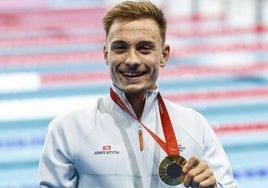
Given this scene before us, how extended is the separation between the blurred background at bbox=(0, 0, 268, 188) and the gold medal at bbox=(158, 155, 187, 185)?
2.80 meters

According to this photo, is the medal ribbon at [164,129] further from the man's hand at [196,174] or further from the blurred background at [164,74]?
the blurred background at [164,74]

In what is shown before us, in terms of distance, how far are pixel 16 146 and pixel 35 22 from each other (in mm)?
5967

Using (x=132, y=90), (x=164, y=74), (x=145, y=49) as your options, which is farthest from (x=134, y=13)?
(x=164, y=74)

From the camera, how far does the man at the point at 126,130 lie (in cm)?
173

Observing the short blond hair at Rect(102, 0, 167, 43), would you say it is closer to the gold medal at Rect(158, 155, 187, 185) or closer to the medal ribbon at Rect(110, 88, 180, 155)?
the medal ribbon at Rect(110, 88, 180, 155)

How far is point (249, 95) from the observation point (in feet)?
21.5

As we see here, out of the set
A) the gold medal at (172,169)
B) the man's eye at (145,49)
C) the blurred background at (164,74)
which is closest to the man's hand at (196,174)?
the gold medal at (172,169)

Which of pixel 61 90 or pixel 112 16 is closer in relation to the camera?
pixel 112 16

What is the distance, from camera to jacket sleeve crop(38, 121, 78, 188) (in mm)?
1725

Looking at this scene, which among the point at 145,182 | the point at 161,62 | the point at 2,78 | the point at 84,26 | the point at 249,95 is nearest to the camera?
the point at 145,182

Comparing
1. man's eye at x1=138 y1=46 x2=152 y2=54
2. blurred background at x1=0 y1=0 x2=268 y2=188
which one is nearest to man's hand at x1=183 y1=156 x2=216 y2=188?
man's eye at x1=138 y1=46 x2=152 y2=54

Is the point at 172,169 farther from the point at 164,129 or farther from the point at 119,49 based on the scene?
the point at 119,49

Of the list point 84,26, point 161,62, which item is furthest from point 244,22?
point 161,62

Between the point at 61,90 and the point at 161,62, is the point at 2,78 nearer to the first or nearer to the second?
the point at 61,90
